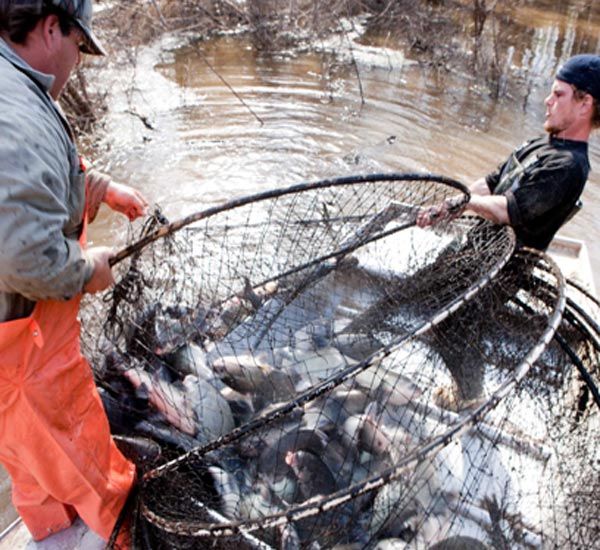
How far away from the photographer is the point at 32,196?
5.58ft

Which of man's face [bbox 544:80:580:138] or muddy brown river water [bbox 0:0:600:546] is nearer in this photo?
man's face [bbox 544:80:580:138]

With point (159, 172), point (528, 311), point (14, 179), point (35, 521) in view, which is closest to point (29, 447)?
point (35, 521)

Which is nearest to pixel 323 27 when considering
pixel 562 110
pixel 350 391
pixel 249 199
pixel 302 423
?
pixel 562 110

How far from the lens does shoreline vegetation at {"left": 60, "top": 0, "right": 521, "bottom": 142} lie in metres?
10.5

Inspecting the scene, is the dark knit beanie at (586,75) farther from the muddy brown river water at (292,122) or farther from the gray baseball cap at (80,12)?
the muddy brown river water at (292,122)

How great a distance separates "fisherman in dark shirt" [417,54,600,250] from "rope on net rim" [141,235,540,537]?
0.80 metres

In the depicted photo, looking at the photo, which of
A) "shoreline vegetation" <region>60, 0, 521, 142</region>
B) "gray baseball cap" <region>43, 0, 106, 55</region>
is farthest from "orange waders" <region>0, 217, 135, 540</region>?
"shoreline vegetation" <region>60, 0, 521, 142</region>

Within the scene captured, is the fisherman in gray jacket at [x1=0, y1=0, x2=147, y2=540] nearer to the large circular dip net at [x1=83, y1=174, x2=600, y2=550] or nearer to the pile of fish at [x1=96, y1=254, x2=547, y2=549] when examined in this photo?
the large circular dip net at [x1=83, y1=174, x2=600, y2=550]

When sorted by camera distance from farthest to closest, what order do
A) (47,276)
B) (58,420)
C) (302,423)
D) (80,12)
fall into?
(302,423), (58,420), (80,12), (47,276)

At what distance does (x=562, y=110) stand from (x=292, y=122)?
5960 mm

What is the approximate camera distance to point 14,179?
5.41 feet

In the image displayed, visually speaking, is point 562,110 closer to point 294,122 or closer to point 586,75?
point 586,75

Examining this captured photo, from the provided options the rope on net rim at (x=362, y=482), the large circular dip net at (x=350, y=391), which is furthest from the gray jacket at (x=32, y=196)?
the rope on net rim at (x=362, y=482)

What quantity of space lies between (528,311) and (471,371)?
498mm
